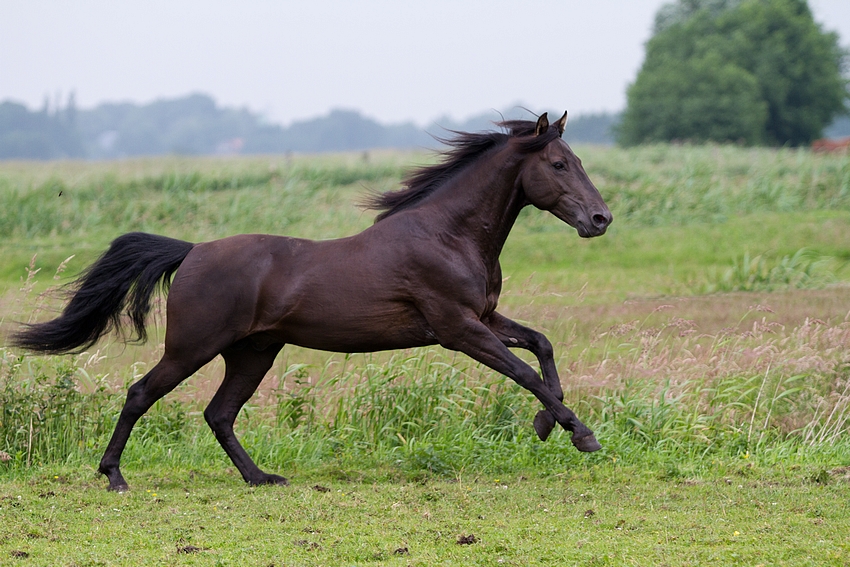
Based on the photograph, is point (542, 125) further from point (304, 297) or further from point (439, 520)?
point (439, 520)

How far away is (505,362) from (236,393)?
1.90 metres

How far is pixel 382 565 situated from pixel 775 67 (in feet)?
163

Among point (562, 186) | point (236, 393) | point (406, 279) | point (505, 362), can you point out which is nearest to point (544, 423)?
point (505, 362)

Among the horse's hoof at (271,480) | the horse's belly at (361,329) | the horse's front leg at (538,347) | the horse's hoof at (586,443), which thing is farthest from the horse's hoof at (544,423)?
the horse's hoof at (271,480)

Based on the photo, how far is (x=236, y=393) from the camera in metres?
6.06

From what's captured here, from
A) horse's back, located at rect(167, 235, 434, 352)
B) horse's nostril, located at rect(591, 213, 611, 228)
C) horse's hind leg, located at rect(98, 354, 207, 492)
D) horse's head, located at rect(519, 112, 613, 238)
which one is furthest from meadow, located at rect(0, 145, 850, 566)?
horse's nostril, located at rect(591, 213, 611, 228)

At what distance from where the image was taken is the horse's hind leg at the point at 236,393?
6020 millimetres

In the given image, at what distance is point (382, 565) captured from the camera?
410 cm

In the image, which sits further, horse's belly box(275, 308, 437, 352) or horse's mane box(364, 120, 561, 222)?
horse's mane box(364, 120, 561, 222)

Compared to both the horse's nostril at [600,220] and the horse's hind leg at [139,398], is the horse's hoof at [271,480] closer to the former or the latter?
the horse's hind leg at [139,398]

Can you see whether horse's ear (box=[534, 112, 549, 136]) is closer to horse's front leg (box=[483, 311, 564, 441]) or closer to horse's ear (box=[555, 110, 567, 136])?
horse's ear (box=[555, 110, 567, 136])

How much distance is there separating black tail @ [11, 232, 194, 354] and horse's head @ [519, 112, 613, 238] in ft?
7.63

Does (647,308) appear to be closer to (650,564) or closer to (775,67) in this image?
(650,564)

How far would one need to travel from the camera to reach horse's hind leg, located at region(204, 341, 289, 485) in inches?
237
